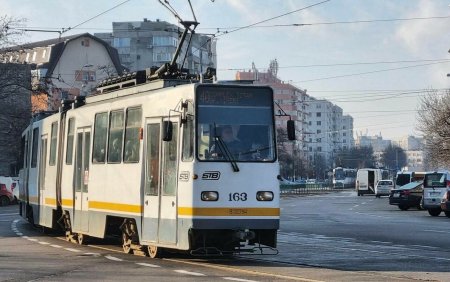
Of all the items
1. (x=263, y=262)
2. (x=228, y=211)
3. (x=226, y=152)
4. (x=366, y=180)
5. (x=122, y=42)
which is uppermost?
(x=122, y=42)

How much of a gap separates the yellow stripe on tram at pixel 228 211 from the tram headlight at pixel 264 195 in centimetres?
18

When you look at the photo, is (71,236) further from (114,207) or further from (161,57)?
(161,57)

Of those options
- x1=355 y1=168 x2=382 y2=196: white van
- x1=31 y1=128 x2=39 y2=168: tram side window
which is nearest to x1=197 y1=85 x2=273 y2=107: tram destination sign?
x1=31 y1=128 x2=39 y2=168: tram side window

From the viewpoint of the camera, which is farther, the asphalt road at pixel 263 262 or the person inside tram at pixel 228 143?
the person inside tram at pixel 228 143

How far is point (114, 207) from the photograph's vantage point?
17484 millimetres

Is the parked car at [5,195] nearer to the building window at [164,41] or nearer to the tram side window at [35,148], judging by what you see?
the tram side window at [35,148]

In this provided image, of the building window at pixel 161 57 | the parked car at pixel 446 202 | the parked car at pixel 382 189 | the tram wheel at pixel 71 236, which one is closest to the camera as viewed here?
the tram wheel at pixel 71 236

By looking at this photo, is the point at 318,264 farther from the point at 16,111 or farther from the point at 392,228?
the point at 16,111

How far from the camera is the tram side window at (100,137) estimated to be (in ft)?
60.3

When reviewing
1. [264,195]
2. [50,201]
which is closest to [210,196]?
[264,195]

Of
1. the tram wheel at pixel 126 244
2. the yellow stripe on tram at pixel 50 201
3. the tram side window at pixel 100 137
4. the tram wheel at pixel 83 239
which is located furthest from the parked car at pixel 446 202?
the tram wheel at pixel 126 244

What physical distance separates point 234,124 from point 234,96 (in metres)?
0.58

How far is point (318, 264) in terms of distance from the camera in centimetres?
1520

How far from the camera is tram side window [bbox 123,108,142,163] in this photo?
16.8 meters
